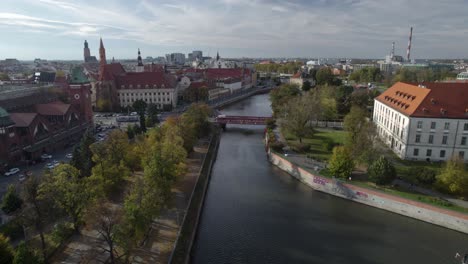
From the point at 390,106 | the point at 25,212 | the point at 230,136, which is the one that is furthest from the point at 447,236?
the point at 230,136

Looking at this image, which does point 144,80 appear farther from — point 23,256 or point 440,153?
point 23,256

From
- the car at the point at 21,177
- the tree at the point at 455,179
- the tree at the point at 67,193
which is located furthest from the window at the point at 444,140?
the car at the point at 21,177

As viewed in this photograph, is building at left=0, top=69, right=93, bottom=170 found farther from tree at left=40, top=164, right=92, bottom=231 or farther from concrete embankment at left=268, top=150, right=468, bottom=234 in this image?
concrete embankment at left=268, top=150, right=468, bottom=234

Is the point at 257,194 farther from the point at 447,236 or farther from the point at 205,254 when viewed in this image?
the point at 447,236

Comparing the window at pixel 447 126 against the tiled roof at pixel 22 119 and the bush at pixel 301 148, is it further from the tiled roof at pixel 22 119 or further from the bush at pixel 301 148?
the tiled roof at pixel 22 119

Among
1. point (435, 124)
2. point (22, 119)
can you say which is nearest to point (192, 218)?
point (22, 119)
